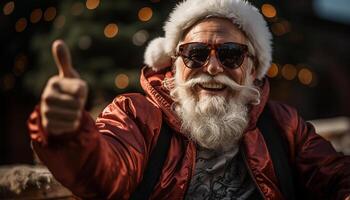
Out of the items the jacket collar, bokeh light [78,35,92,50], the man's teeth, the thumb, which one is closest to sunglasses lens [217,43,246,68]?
the man's teeth

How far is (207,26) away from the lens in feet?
8.49

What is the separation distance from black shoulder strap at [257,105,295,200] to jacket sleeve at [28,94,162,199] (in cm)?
61

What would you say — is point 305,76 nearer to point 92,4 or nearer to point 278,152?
point 92,4

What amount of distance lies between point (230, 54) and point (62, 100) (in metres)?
1.18

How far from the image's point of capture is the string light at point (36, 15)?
779 centimetres

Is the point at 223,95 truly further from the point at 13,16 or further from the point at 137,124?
the point at 13,16

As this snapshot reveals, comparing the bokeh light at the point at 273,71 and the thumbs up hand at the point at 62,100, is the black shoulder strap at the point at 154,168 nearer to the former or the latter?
the thumbs up hand at the point at 62,100

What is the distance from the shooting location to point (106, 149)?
190 centimetres

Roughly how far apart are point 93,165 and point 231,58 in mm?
1054

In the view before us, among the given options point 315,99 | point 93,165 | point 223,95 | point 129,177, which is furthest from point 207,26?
point 315,99

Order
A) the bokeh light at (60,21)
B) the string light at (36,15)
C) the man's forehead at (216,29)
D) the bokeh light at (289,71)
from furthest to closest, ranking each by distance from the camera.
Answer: the string light at (36,15) < the bokeh light at (289,71) < the bokeh light at (60,21) < the man's forehead at (216,29)

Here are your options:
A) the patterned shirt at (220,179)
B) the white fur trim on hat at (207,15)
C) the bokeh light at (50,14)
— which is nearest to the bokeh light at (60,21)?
the bokeh light at (50,14)

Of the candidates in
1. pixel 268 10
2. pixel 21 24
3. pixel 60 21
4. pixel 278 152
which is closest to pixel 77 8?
pixel 60 21

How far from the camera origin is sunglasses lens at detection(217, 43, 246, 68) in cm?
252
